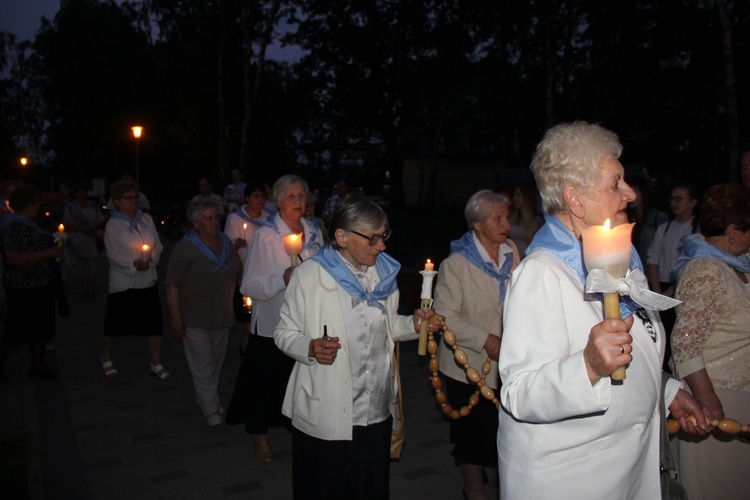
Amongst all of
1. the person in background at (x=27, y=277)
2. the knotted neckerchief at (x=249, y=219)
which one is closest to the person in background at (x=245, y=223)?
the knotted neckerchief at (x=249, y=219)

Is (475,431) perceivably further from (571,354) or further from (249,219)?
(249,219)

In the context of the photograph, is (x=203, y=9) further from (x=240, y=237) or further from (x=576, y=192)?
(x=576, y=192)

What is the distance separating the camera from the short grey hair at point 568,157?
7.55 ft

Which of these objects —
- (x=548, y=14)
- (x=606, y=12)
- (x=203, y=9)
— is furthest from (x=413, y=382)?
(x=203, y=9)

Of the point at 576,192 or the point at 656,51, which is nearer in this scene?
the point at 576,192

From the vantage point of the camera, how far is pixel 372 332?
371cm

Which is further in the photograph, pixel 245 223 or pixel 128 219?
pixel 245 223

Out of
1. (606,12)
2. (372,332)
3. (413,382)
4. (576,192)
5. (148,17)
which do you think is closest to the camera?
(576,192)

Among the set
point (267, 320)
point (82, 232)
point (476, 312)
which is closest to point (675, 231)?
point (476, 312)

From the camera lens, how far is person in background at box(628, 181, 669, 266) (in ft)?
23.9

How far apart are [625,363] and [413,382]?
5.93 m

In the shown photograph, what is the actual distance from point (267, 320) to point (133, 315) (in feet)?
9.50

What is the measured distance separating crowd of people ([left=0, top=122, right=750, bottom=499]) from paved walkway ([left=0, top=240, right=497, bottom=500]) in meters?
0.33

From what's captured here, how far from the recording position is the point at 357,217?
12.1ft
